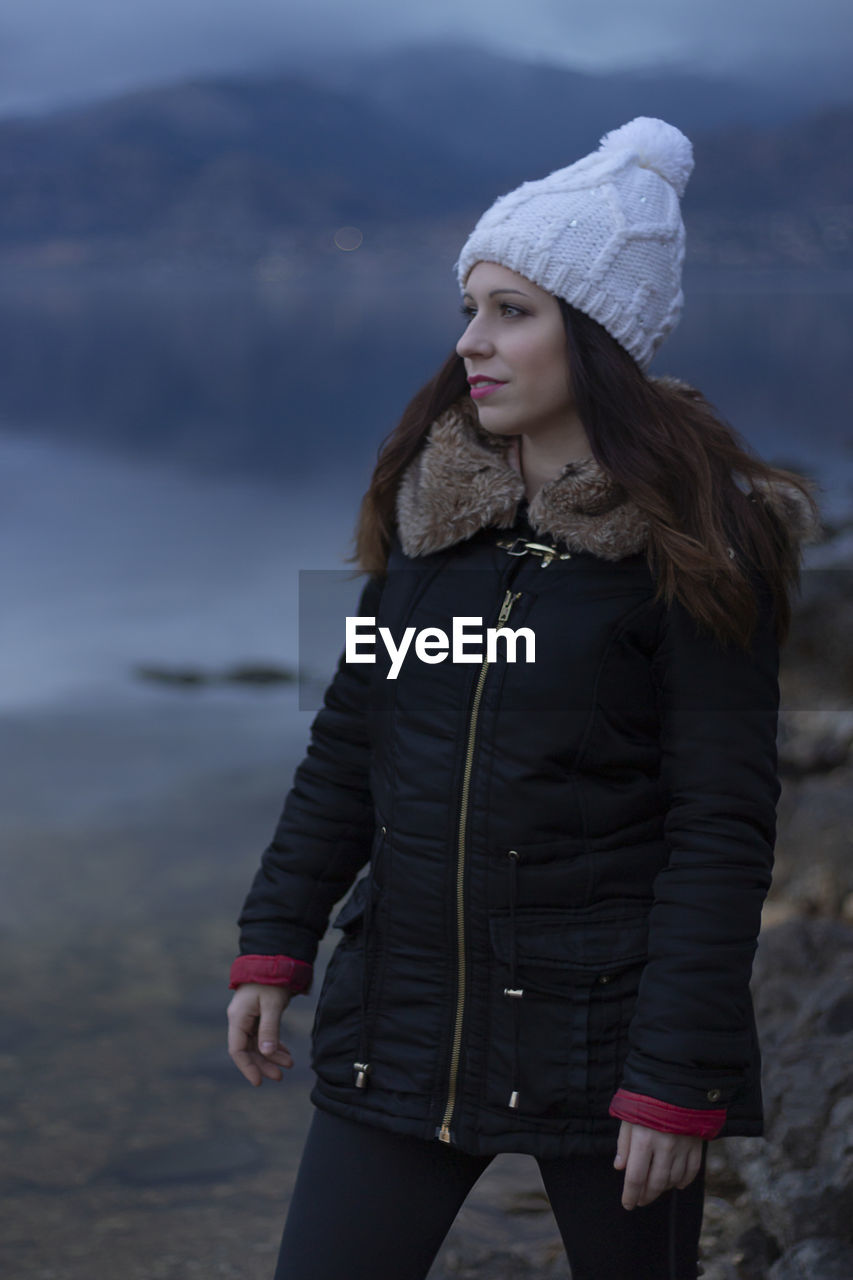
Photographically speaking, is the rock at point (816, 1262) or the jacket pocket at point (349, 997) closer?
the jacket pocket at point (349, 997)

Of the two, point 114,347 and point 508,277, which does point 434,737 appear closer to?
point 508,277

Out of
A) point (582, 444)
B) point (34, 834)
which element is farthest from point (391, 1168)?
point (34, 834)

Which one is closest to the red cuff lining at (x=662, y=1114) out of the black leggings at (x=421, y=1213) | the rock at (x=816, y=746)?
the black leggings at (x=421, y=1213)

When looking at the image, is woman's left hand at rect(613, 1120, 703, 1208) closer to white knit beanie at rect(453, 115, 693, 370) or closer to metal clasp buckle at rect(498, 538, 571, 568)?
metal clasp buckle at rect(498, 538, 571, 568)

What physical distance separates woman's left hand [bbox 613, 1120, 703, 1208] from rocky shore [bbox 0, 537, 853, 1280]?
3.10ft

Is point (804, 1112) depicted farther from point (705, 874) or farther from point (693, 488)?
point (693, 488)

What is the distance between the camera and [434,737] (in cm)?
182

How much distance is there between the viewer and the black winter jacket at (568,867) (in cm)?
166

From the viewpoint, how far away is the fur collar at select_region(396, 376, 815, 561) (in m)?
1.79

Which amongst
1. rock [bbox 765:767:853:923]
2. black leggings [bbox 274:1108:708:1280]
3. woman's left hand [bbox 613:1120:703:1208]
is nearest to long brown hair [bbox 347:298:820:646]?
woman's left hand [bbox 613:1120:703:1208]

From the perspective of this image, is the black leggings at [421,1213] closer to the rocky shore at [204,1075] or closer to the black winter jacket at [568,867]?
the black winter jacket at [568,867]

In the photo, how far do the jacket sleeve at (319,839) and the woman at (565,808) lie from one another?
71 millimetres

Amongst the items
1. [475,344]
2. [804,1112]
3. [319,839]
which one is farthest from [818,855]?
[475,344]

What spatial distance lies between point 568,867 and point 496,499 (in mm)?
530
